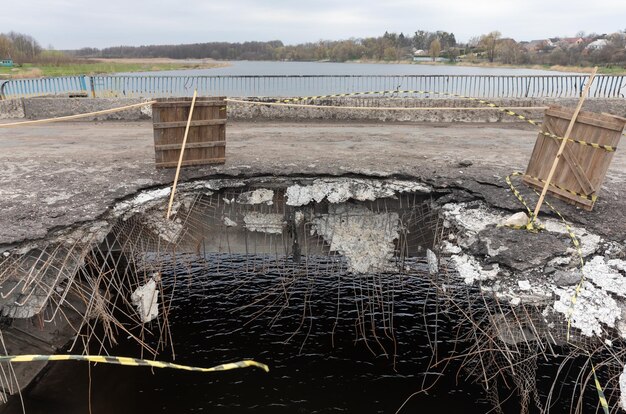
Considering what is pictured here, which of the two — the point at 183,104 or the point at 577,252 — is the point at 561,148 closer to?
the point at 577,252

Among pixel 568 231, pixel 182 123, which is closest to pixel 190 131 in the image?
pixel 182 123

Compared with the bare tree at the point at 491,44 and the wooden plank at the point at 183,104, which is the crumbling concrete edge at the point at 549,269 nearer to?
the wooden plank at the point at 183,104

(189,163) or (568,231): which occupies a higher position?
(189,163)

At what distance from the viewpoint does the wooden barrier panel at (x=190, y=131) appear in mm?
7080

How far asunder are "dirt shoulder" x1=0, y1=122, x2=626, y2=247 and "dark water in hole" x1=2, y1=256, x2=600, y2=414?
171 centimetres

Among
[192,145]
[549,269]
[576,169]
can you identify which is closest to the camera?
[549,269]

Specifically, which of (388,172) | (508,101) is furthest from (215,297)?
(508,101)

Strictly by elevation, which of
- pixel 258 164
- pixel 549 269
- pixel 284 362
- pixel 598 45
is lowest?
pixel 284 362

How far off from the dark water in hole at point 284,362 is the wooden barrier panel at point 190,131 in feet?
6.26

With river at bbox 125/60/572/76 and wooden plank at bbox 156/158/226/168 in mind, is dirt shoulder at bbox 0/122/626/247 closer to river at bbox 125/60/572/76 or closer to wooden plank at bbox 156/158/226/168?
wooden plank at bbox 156/158/226/168

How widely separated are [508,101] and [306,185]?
30.3 feet

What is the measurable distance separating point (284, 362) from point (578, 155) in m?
5.16

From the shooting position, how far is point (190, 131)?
24.0ft

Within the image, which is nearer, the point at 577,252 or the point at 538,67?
the point at 577,252
